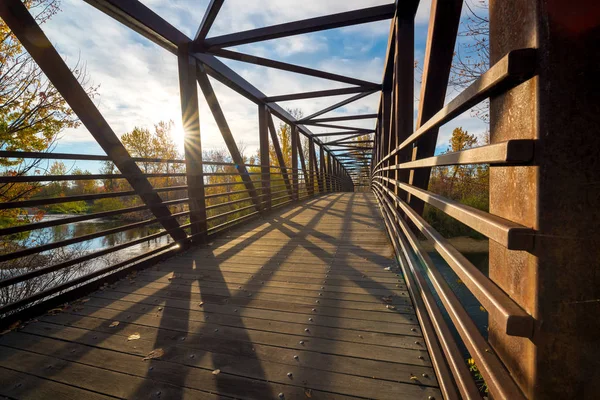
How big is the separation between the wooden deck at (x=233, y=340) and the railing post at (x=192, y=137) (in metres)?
1.26

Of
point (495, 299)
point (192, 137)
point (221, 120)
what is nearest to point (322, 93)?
point (221, 120)

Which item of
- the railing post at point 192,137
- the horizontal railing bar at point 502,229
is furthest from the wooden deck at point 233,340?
the railing post at point 192,137

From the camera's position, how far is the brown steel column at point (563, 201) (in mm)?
618

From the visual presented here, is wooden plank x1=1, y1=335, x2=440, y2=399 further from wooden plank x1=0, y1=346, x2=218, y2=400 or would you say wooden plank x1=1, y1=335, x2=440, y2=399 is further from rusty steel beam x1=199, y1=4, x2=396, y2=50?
rusty steel beam x1=199, y1=4, x2=396, y2=50

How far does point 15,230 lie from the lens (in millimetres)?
2115

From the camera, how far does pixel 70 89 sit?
8.42ft

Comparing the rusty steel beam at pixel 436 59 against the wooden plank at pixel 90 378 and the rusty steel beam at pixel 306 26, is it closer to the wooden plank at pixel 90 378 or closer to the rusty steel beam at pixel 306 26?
the wooden plank at pixel 90 378

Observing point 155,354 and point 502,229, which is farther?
point 155,354

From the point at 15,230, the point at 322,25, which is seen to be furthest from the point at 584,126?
the point at 322,25

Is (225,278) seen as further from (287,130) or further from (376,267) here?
(287,130)

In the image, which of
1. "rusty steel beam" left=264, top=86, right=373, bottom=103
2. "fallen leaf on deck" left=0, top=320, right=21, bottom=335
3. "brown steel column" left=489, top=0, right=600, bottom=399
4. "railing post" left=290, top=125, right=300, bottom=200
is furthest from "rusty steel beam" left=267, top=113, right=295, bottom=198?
"brown steel column" left=489, top=0, right=600, bottom=399

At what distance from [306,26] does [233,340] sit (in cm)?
419

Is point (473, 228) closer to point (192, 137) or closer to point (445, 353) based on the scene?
point (445, 353)

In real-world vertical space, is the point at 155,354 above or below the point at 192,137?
below
